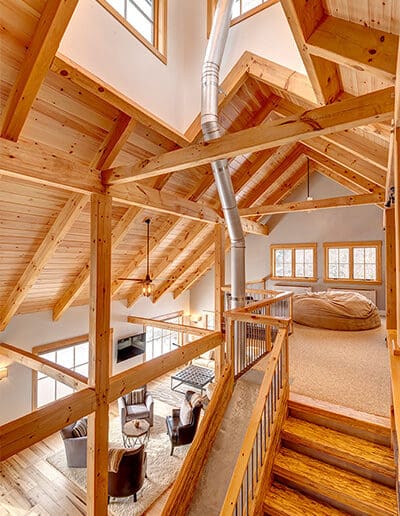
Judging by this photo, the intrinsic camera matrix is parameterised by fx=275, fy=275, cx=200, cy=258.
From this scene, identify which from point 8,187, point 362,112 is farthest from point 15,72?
point 362,112

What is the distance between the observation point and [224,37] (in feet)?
10.2

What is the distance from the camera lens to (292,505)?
242 centimetres

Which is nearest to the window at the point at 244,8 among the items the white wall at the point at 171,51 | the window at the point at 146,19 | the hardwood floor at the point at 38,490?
the white wall at the point at 171,51

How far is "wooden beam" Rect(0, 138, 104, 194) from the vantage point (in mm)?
2270

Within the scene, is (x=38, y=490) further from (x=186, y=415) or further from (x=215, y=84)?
(x=215, y=84)

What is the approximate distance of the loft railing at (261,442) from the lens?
2.06 metres

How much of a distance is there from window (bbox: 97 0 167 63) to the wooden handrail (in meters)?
4.05

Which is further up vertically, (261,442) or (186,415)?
(261,442)

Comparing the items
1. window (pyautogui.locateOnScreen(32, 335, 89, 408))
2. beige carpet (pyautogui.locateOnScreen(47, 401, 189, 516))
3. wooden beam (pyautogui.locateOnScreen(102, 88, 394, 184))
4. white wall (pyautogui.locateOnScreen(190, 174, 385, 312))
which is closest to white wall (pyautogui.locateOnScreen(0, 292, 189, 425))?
window (pyautogui.locateOnScreen(32, 335, 89, 408))

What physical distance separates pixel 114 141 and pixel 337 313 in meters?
5.43

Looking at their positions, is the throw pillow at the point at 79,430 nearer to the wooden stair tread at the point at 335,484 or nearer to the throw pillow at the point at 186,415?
the throw pillow at the point at 186,415

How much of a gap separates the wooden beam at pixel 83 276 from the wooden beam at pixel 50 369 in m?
1.24

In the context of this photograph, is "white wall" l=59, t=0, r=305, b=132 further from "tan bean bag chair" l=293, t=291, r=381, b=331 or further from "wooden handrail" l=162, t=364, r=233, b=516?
"tan bean bag chair" l=293, t=291, r=381, b=331

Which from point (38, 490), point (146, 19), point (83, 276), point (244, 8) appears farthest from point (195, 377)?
point (244, 8)
